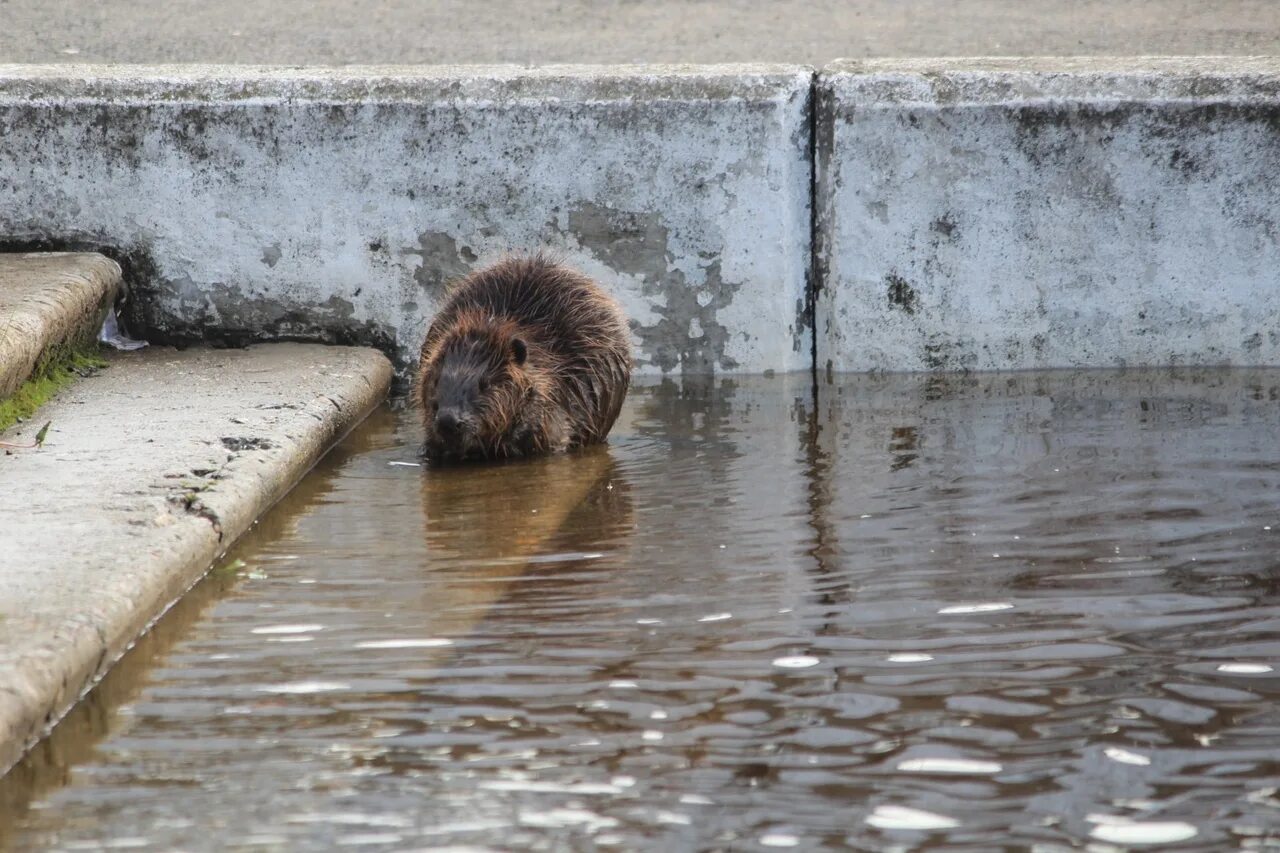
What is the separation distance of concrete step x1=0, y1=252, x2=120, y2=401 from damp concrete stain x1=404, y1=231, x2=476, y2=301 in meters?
1.18

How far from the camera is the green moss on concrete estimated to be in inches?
203

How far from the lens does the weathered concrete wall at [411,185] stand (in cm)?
641

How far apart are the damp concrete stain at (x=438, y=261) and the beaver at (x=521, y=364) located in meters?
0.33

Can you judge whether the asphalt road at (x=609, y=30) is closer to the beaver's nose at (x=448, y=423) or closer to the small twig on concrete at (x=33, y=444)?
the beaver's nose at (x=448, y=423)

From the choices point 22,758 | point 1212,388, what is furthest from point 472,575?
point 1212,388

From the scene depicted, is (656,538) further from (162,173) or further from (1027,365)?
(162,173)

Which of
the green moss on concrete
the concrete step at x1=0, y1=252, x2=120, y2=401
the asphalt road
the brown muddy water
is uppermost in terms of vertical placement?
the asphalt road

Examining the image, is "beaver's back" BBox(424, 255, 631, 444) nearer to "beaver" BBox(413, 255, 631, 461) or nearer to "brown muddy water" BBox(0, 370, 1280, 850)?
"beaver" BBox(413, 255, 631, 461)

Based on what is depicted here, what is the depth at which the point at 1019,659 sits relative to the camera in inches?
130

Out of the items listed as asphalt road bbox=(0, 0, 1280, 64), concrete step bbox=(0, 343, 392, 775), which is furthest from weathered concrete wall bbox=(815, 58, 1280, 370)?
asphalt road bbox=(0, 0, 1280, 64)

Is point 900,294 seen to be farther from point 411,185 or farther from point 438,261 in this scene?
point 411,185

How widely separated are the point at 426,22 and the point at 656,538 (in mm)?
5919

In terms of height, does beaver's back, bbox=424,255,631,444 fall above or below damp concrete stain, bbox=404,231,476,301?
below

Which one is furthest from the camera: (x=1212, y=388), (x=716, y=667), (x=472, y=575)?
(x=1212, y=388)
